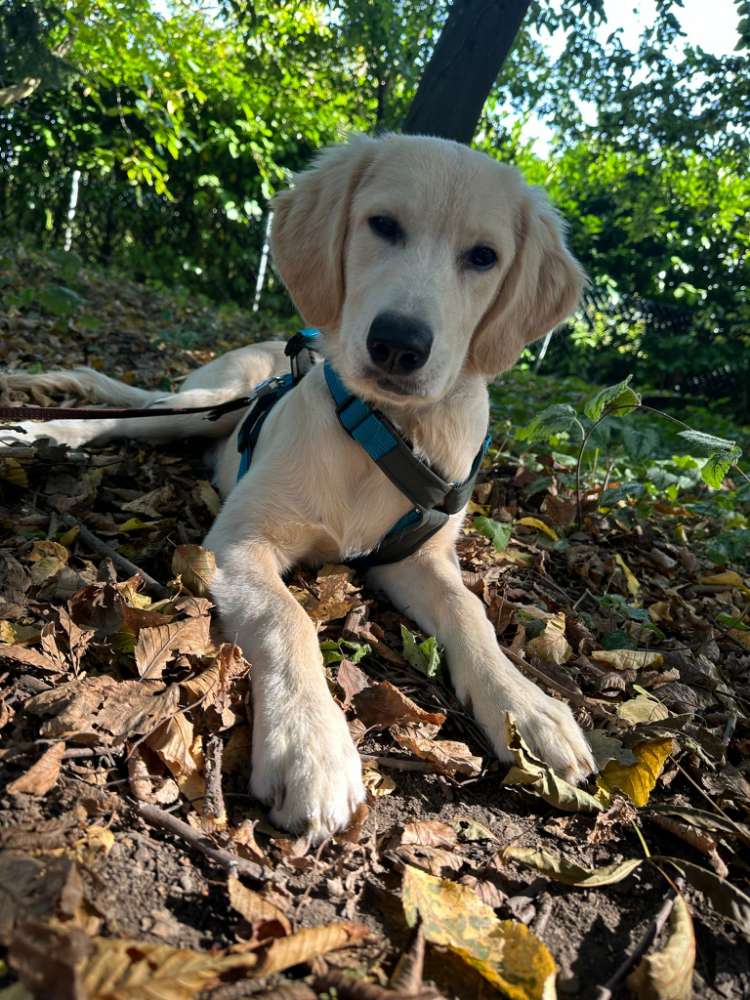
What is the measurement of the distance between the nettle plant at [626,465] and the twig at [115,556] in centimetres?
156

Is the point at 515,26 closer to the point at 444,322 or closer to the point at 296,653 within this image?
the point at 444,322

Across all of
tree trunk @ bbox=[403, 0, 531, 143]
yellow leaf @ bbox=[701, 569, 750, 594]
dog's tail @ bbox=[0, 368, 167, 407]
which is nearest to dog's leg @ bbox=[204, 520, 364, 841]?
dog's tail @ bbox=[0, 368, 167, 407]

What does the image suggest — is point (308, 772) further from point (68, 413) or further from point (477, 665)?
point (68, 413)

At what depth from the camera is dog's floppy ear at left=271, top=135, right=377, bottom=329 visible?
267 centimetres

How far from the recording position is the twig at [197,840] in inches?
52.3

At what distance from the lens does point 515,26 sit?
5797mm

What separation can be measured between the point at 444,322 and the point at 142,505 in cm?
144

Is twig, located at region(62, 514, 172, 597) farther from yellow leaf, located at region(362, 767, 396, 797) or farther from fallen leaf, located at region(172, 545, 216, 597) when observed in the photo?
yellow leaf, located at region(362, 767, 396, 797)

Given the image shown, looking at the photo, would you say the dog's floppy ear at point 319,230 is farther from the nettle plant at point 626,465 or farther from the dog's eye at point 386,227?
the nettle plant at point 626,465

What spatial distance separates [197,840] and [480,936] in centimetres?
56

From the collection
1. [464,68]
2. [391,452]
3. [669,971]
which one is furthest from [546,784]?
[464,68]

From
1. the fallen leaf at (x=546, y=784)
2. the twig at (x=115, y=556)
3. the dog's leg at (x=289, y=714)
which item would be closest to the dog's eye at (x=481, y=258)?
the dog's leg at (x=289, y=714)

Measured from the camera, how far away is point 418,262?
237cm

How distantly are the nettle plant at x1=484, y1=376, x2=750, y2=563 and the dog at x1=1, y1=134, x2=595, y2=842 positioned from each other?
1.84 feet
